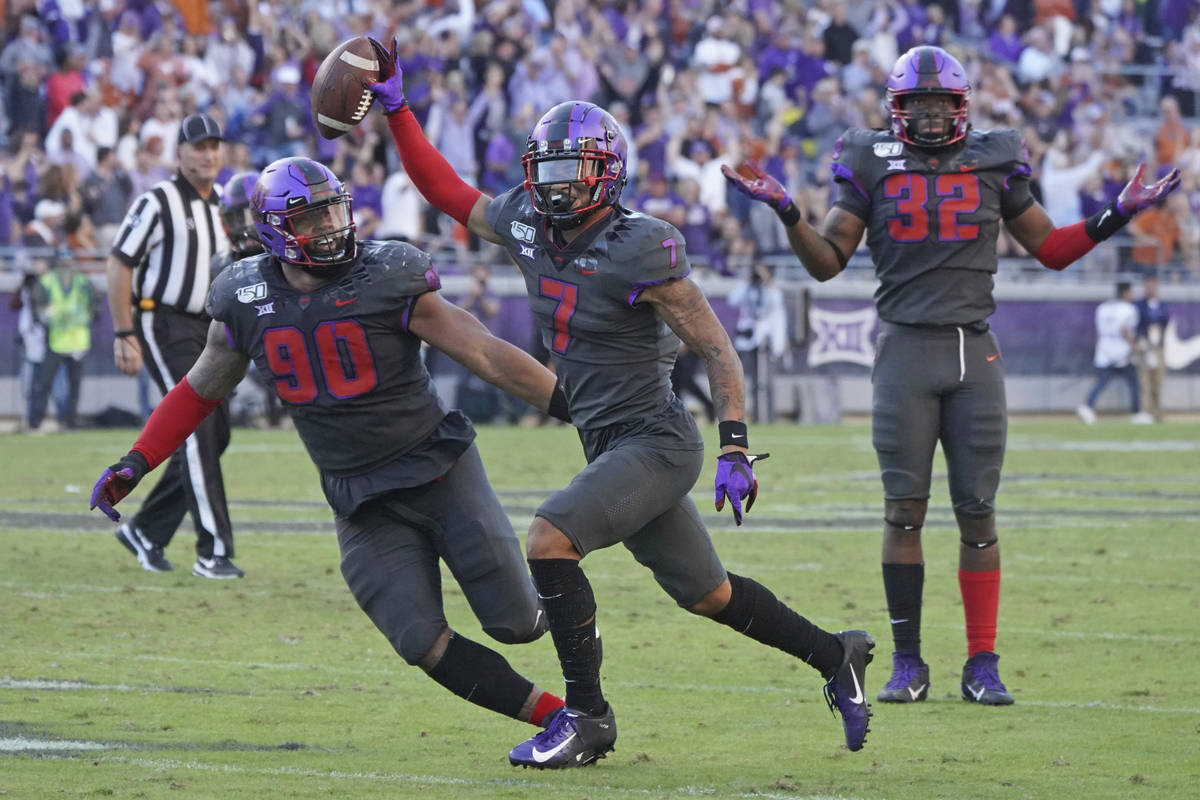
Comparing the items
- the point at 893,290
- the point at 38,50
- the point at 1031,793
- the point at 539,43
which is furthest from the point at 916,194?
the point at 539,43

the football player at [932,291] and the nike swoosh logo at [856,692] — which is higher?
the football player at [932,291]

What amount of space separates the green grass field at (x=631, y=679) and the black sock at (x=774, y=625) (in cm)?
24

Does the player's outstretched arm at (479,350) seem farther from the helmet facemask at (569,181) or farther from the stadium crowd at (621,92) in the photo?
the stadium crowd at (621,92)

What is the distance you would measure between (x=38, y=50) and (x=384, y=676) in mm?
12446

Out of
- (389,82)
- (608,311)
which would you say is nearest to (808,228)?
(608,311)

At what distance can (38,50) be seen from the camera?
16.9m

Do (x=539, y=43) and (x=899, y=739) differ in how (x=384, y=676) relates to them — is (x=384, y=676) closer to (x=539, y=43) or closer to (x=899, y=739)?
(x=899, y=739)

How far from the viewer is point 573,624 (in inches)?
182

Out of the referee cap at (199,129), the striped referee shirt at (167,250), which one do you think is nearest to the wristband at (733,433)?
the striped referee shirt at (167,250)

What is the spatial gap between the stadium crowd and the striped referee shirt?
774cm

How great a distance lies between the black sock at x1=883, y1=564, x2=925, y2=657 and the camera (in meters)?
5.77

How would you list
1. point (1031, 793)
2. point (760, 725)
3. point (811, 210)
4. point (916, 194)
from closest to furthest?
point (1031, 793) → point (760, 725) → point (916, 194) → point (811, 210)

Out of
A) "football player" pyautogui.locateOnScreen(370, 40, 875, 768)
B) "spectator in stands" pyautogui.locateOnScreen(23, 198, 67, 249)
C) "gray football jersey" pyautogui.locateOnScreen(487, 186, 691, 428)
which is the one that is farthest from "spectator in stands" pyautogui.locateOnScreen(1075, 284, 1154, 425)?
"gray football jersey" pyautogui.locateOnScreen(487, 186, 691, 428)

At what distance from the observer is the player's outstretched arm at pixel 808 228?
18.2ft
